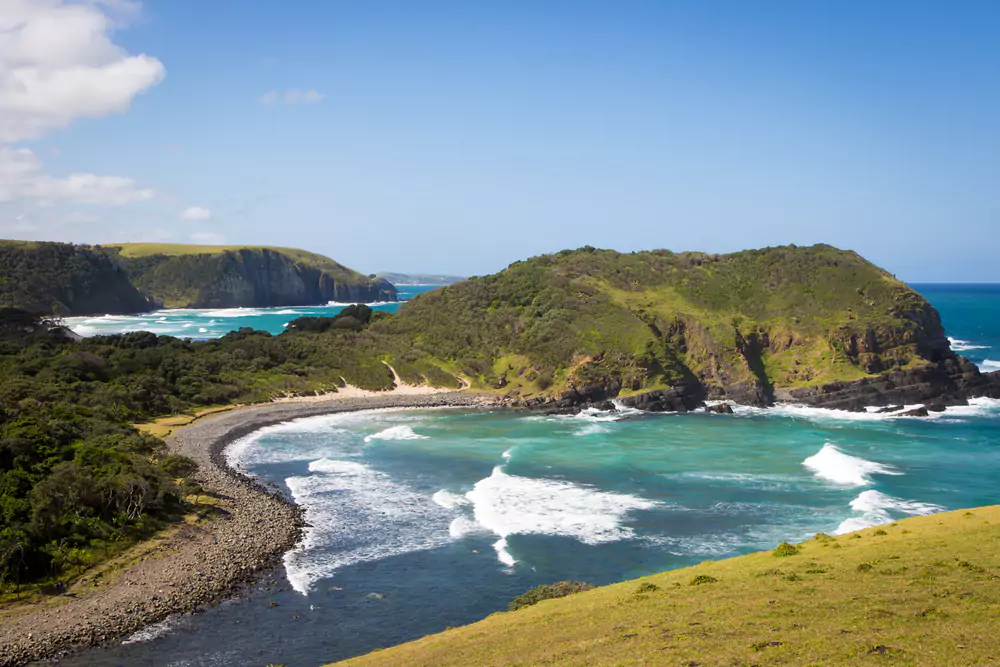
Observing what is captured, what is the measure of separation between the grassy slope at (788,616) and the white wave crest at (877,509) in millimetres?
13434

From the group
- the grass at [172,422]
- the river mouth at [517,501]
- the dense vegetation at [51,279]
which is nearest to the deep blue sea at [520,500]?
the river mouth at [517,501]

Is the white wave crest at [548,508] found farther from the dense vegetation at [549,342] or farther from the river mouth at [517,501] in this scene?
the dense vegetation at [549,342]

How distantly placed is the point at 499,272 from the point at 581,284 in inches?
825

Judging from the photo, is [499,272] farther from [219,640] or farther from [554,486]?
[219,640]

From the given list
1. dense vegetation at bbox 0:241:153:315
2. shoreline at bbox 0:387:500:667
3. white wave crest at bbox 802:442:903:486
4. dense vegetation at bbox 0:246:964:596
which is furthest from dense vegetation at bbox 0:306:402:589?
dense vegetation at bbox 0:241:153:315

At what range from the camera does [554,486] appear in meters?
55.4

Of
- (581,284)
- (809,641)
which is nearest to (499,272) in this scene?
(581,284)

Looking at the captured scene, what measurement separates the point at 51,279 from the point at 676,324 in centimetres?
15883

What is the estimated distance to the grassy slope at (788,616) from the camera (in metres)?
18.7

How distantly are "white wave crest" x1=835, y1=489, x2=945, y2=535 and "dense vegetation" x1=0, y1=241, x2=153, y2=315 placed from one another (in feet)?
564

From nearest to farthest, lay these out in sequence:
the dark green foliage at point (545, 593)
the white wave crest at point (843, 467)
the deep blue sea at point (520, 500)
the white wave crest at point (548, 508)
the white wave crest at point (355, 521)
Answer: the dark green foliage at point (545, 593), the deep blue sea at point (520, 500), the white wave crest at point (355, 521), the white wave crest at point (548, 508), the white wave crest at point (843, 467)

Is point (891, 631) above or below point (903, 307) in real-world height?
below

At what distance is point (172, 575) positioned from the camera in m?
36.8

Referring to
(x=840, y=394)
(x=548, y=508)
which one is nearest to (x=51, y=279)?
(x=548, y=508)
